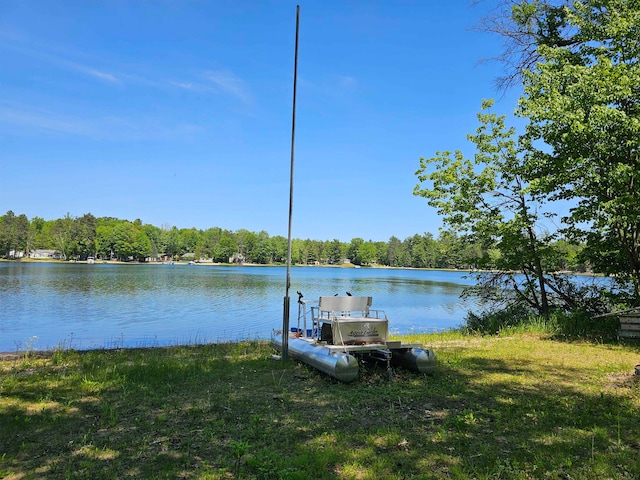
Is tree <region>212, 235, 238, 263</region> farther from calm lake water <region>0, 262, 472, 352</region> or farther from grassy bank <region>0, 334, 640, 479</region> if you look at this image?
grassy bank <region>0, 334, 640, 479</region>

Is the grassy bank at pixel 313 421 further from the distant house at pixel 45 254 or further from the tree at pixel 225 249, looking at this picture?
the tree at pixel 225 249

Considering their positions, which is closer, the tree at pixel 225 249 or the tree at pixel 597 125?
the tree at pixel 597 125

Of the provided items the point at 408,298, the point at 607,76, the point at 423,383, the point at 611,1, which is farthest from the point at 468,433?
the point at 408,298

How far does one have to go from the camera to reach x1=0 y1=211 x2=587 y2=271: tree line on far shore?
346ft

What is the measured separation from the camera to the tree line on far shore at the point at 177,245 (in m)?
106

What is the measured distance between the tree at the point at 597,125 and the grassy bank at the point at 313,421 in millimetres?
4357

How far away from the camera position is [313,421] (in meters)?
4.82

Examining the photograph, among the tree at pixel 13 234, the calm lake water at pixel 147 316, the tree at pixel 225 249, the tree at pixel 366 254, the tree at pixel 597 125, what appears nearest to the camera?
the tree at pixel 597 125

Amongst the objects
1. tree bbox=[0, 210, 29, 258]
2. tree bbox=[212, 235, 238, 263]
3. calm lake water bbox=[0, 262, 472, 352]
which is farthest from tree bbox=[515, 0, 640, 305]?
tree bbox=[212, 235, 238, 263]

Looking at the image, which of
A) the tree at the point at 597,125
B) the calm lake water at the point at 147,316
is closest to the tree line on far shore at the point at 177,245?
the calm lake water at the point at 147,316

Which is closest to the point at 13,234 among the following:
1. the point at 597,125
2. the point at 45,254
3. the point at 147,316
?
the point at 45,254

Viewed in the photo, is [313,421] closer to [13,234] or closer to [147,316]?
[147,316]

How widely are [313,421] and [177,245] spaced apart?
13732cm

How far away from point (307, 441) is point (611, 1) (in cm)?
1261
